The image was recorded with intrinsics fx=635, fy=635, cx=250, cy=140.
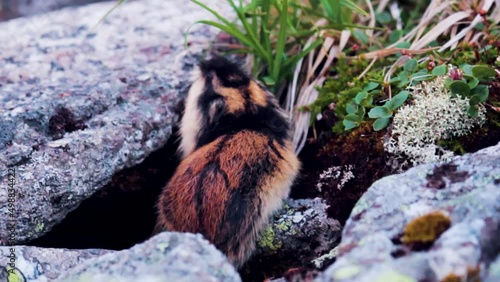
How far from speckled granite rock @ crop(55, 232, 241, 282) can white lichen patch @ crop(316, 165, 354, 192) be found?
1391 mm

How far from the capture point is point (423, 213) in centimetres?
261

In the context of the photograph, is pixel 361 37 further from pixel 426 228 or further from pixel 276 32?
pixel 426 228

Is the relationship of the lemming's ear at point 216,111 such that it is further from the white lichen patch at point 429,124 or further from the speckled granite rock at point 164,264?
the speckled granite rock at point 164,264

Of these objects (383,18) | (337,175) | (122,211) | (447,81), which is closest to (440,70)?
(447,81)

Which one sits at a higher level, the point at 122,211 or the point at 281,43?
the point at 281,43

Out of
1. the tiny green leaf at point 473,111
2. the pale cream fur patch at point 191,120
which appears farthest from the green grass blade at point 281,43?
the tiny green leaf at point 473,111

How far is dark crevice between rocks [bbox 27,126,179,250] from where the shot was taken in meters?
4.21

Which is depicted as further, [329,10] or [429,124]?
[329,10]

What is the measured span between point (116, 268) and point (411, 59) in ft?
7.89

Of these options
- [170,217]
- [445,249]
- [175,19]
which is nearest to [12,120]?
[170,217]

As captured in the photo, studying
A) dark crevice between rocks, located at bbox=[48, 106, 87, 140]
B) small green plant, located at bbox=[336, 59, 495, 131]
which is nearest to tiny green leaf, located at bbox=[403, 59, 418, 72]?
small green plant, located at bbox=[336, 59, 495, 131]

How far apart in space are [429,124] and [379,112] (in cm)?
30

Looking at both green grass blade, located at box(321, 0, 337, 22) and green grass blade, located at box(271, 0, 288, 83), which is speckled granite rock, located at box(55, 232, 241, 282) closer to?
green grass blade, located at box(271, 0, 288, 83)

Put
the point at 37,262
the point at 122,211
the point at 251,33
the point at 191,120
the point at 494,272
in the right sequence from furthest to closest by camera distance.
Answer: the point at 251,33
the point at 122,211
the point at 191,120
the point at 37,262
the point at 494,272
